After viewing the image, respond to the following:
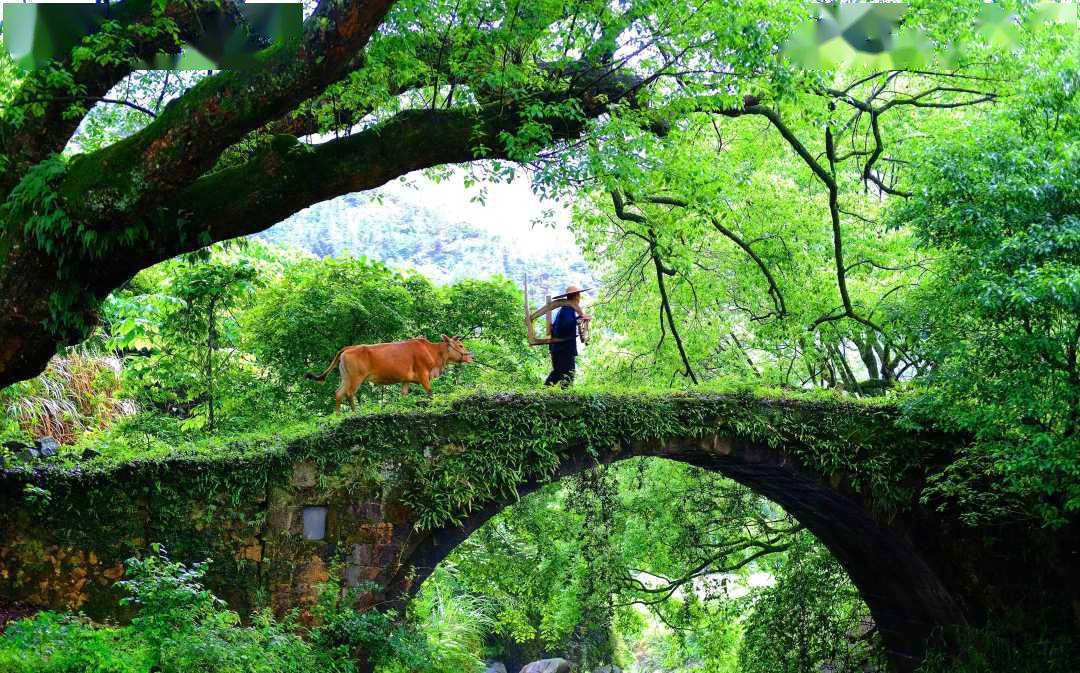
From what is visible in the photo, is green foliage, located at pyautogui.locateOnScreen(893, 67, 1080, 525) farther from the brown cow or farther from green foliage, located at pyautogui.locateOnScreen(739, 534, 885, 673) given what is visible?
green foliage, located at pyautogui.locateOnScreen(739, 534, 885, 673)

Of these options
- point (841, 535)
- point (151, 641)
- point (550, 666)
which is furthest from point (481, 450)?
point (550, 666)

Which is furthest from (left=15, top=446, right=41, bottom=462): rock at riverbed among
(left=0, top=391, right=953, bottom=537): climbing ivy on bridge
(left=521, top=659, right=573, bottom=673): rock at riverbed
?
(left=521, top=659, right=573, bottom=673): rock at riverbed

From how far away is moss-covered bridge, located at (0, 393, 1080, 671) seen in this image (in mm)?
7242

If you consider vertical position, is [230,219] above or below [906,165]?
below

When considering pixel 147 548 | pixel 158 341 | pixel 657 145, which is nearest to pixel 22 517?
pixel 147 548

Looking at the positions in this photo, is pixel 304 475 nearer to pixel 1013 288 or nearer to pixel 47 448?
pixel 47 448

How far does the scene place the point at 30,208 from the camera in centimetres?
580

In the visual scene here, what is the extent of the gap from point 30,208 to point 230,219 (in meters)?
1.08

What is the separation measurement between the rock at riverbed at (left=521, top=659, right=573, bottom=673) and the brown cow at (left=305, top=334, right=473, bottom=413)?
10.4 meters

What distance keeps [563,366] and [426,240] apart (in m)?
34.5

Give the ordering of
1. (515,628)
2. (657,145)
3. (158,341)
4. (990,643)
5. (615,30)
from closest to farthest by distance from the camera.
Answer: (615,30) → (657,145) → (990,643) → (158,341) → (515,628)

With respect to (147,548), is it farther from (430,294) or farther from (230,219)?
(430,294)

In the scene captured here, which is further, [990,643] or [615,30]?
[990,643]

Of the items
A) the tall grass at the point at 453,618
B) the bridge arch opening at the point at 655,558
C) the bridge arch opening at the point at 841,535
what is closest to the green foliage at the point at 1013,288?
the bridge arch opening at the point at 841,535
